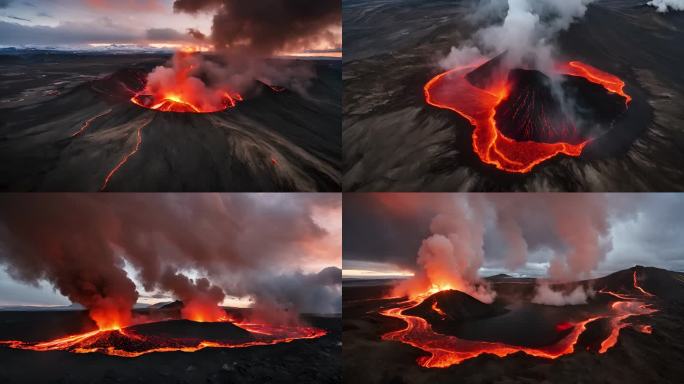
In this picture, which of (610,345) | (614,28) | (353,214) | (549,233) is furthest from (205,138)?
(614,28)

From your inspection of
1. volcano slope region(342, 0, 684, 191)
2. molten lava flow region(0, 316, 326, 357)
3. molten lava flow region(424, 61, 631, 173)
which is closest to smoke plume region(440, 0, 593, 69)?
volcano slope region(342, 0, 684, 191)

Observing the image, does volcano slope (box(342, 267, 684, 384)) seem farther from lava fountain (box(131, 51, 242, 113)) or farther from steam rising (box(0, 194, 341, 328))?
lava fountain (box(131, 51, 242, 113))

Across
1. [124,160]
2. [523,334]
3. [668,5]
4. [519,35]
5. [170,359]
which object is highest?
[668,5]

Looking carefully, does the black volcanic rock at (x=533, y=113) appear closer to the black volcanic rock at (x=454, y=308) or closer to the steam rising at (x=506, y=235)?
the steam rising at (x=506, y=235)

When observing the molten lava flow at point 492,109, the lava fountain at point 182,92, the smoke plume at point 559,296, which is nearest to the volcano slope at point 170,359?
the smoke plume at point 559,296

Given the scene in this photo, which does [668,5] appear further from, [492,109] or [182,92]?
[182,92]

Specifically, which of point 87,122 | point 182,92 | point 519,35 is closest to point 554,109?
point 519,35

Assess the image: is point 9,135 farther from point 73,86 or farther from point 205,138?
point 205,138
